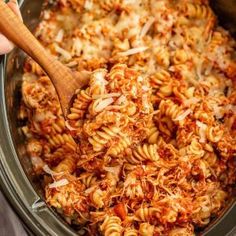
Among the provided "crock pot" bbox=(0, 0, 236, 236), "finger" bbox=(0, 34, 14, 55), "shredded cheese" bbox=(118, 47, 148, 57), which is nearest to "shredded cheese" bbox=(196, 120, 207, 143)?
"crock pot" bbox=(0, 0, 236, 236)

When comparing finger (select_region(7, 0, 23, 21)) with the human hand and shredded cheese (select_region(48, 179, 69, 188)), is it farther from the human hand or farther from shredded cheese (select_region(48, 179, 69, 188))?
shredded cheese (select_region(48, 179, 69, 188))

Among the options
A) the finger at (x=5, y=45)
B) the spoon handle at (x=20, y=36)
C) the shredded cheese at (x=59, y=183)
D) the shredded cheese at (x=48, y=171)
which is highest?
the spoon handle at (x=20, y=36)

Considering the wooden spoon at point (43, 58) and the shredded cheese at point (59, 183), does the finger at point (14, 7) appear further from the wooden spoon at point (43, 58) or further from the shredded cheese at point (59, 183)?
the shredded cheese at point (59, 183)

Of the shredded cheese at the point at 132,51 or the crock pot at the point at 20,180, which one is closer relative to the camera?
the crock pot at the point at 20,180

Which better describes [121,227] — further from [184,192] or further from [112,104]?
[112,104]

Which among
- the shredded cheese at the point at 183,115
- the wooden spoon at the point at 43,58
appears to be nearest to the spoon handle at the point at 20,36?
the wooden spoon at the point at 43,58

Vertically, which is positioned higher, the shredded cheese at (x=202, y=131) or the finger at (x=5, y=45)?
the shredded cheese at (x=202, y=131)
